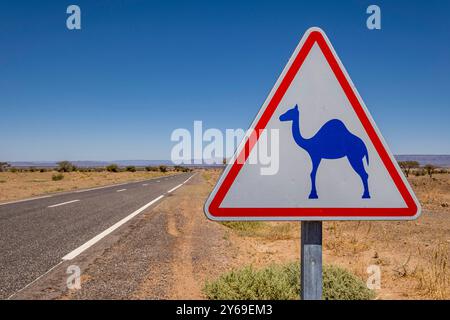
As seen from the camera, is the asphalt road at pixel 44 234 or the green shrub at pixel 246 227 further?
the green shrub at pixel 246 227

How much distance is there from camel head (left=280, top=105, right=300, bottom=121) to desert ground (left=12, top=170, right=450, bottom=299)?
2753mm

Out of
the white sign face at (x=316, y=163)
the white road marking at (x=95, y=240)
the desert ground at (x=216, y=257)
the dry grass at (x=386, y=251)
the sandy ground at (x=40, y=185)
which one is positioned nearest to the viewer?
the white sign face at (x=316, y=163)

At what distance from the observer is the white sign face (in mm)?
Result: 1669

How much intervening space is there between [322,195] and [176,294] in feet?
8.88

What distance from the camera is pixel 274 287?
148 inches

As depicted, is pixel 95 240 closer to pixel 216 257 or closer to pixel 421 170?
pixel 216 257

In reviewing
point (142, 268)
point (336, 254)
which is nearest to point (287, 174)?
point (142, 268)

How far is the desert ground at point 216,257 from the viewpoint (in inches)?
155

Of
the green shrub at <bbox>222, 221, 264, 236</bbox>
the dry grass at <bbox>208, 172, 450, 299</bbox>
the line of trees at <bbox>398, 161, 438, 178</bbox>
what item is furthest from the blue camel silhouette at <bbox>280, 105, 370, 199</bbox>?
the line of trees at <bbox>398, 161, 438, 178</bbox>

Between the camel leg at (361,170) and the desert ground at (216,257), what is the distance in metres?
2.67

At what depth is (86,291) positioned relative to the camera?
3.76m

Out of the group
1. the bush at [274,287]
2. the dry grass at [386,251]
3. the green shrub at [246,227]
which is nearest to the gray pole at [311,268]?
the bush at [274,287]

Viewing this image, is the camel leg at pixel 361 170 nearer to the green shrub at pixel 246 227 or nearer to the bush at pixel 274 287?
the bush at pixel 274 287
